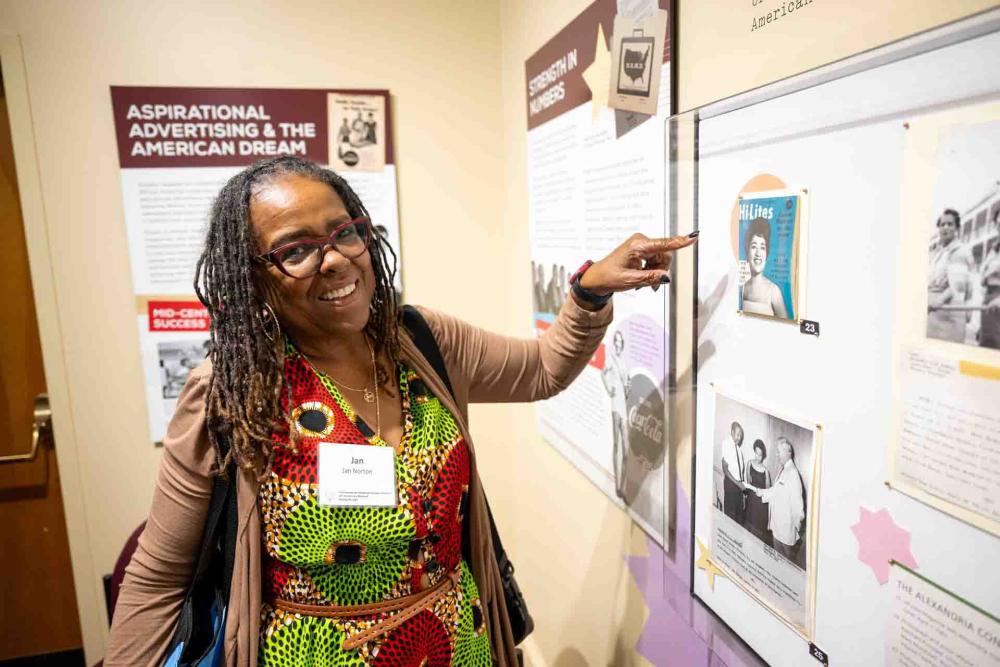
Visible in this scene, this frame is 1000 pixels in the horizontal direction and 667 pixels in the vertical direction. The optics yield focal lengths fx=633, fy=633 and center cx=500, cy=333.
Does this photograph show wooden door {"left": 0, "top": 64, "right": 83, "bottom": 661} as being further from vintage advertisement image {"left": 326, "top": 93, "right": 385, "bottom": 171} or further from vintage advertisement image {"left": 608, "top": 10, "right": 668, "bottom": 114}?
vintage advertisement image {"left": 608, "top": 10, "right": 668, "bottom": 114}

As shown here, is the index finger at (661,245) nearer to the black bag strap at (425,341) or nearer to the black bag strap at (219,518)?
the black bag strap at (425,341)

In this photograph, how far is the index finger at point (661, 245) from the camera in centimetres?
90

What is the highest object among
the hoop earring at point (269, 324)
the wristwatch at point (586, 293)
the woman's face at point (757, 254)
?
the woman's face at point (757, 254)

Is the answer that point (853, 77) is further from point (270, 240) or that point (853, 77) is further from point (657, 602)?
point (657, 602)

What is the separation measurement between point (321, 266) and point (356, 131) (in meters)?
1.31

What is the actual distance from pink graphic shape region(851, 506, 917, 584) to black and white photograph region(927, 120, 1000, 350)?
223mm

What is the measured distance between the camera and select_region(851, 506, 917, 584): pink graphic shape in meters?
0.68

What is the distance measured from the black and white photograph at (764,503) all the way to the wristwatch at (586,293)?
24 centimetres

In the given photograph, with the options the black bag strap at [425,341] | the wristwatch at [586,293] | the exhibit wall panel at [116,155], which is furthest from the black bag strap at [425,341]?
the exhibit wall panel at [116,155]

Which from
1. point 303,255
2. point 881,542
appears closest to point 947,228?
point 881,542

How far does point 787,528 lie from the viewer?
84 centimetres

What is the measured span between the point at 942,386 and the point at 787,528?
313 mm

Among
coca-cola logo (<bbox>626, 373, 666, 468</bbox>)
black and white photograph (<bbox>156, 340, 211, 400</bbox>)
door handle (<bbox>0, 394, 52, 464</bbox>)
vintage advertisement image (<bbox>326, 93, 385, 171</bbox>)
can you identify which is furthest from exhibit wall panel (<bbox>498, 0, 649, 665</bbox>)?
door handle (<bbox>0, 394, 52, 464</bbox>)

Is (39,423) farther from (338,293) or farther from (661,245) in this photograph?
(661,245)
